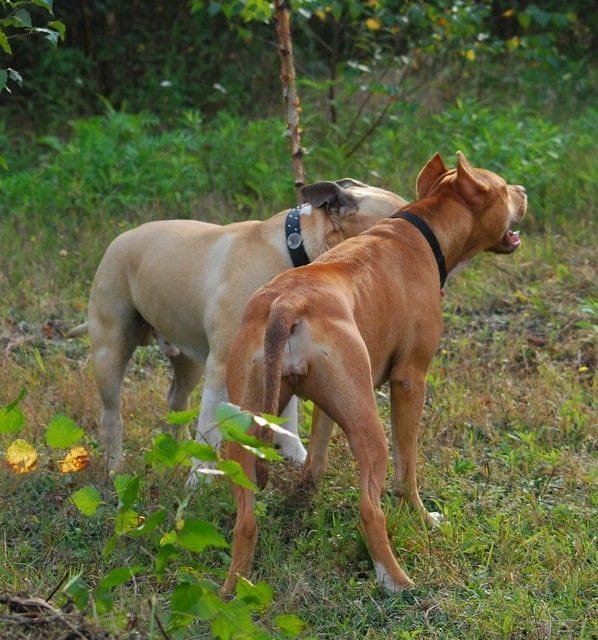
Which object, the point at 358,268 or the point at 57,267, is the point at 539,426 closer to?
the point at 358,268

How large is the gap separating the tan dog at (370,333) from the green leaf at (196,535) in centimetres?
81

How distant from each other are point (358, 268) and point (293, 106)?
2740 millimetres

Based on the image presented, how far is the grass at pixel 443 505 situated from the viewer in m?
4.53

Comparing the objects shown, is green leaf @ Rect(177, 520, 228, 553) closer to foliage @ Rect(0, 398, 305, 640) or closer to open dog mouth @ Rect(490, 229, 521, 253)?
foliage @ Rect(0, 398, 305, 640)

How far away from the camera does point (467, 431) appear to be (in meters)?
6.27

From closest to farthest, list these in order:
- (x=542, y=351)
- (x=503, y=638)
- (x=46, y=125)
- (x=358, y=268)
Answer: (x=503, y=638), (x=358, y=268), (x=542, y=351), (x=46, y=125)

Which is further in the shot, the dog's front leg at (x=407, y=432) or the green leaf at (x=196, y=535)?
the dog's front leg at (x=407, y=432)

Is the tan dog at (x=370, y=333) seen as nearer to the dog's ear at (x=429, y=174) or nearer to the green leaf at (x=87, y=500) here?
the dog's ear at (x=429, y=174)

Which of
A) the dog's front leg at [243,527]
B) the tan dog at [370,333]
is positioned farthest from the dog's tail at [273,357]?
the dog's front leg at [243,527]

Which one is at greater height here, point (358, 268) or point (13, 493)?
point (358, 268)

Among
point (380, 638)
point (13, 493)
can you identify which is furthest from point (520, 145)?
point (380, 638)

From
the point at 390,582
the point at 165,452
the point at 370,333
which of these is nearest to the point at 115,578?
the point at 165,452

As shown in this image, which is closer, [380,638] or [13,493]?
[380,638]

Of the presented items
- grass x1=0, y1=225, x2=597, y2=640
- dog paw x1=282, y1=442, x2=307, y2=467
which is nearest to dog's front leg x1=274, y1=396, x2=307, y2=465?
dog paw x1=282, y1=442, x2=307, y2=467
